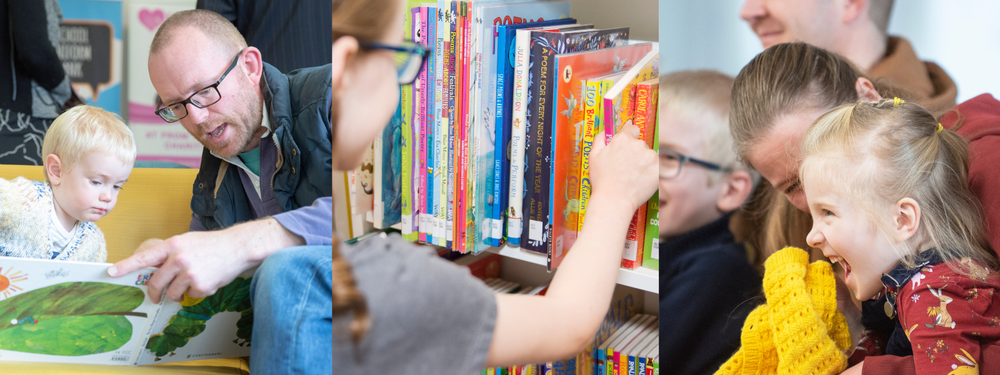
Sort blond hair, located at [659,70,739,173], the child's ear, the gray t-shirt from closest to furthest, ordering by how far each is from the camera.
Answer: the gray t-shirt < the child's ear < blond hair, located at [659,70,739,173]

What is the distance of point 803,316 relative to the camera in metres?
0.86

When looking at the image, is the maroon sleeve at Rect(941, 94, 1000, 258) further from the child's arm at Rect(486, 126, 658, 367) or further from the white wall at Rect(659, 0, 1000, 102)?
the child's arm at Rect(486, 126, 658, 367)

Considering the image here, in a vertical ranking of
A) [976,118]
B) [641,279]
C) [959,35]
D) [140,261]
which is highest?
[959,35]

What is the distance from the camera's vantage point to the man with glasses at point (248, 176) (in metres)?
0.75

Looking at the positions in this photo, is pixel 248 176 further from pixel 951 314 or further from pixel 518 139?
pixel 951 314

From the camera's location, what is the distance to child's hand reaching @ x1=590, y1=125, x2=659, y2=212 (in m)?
0.98

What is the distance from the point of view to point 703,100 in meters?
0.91

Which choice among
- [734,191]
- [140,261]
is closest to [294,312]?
[140,261]

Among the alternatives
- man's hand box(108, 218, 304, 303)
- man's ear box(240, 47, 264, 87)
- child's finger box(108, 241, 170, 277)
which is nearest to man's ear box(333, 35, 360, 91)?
man's ear box(240, 47, 264, 87)

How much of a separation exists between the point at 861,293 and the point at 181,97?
944 mm

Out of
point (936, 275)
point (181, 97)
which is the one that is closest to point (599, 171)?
point (936, 275)

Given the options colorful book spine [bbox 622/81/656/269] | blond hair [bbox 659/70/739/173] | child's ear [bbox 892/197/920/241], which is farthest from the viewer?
colorful book spine [bbox 622/81/656/269]

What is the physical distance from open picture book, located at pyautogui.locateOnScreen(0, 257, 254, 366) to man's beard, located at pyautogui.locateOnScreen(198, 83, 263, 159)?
175 mm

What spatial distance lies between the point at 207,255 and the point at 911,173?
92 centimetres
